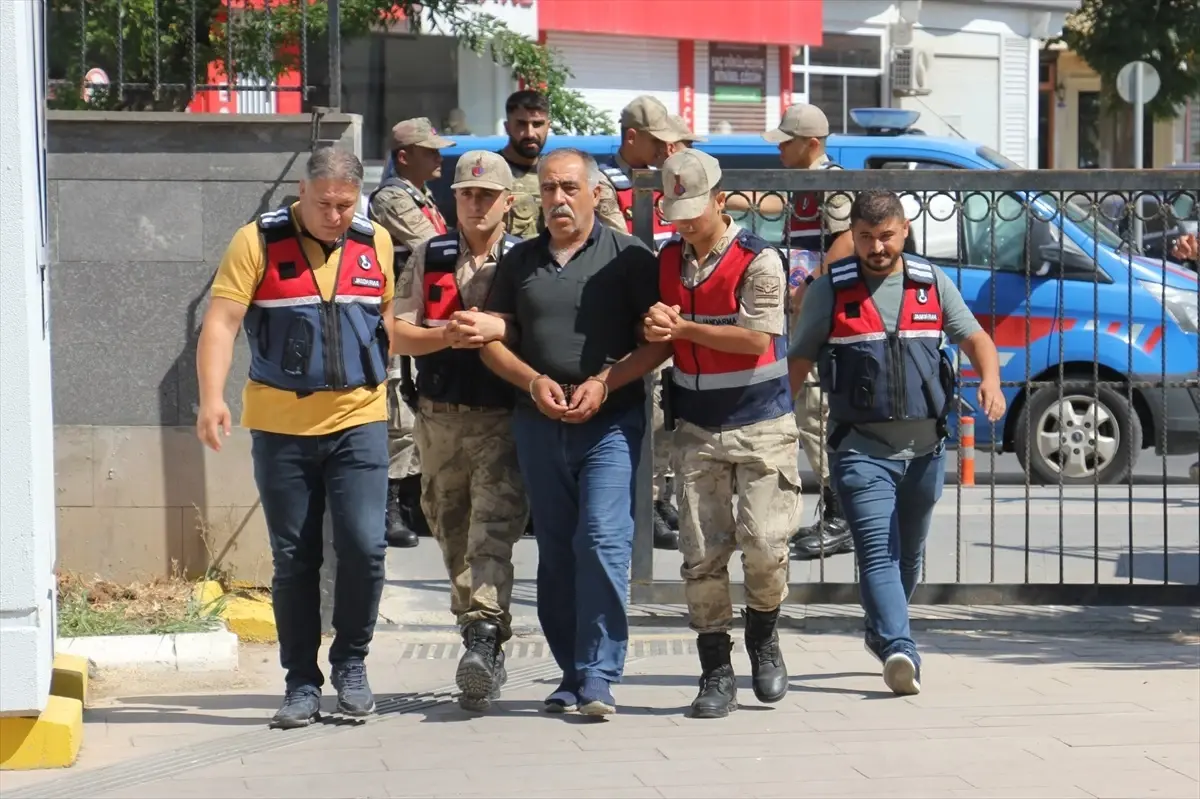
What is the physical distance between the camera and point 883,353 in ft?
20.8

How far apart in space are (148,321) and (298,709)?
6.80 feet

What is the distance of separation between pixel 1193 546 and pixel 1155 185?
9.64 ft

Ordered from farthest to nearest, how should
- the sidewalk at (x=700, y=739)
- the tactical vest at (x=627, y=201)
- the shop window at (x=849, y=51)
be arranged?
1. the shop window at (x=849, y=51)
2. the tactical vest at (x=627, y=201)
3. the sidewalk at (x=700, y=739)

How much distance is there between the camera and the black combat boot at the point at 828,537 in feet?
28.7

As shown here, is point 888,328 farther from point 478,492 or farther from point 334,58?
point 334,58

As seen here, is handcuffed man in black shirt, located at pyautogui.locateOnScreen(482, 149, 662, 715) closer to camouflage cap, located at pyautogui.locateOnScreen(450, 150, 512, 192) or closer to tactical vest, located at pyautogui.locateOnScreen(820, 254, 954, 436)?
camouflage cap, located at pyautogui.locateOnScreen(450, 150, 512, 192)

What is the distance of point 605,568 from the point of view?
19.9 feet

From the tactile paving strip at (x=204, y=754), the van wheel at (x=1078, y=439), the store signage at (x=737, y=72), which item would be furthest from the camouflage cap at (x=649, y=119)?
→ the store signage at (x=737, y=72)

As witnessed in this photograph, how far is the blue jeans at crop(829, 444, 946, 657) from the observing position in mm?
6398

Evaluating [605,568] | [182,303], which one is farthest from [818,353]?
[182,303]

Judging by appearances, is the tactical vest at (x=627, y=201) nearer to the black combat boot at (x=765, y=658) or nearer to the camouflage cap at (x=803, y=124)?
the camouflage cap at (x=803, y=124)

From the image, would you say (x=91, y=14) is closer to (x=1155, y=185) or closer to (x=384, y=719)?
(x=384, y=719)

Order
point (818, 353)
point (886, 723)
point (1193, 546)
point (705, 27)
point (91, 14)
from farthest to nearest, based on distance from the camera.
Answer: point (705, 27), point (1193, 546), point (91, 14), point (818, 353), point (886, 723)

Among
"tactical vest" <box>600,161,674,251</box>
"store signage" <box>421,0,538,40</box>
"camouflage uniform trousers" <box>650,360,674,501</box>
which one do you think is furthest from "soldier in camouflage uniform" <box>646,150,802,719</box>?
"store signage" <box>421,0,538,40</box>
